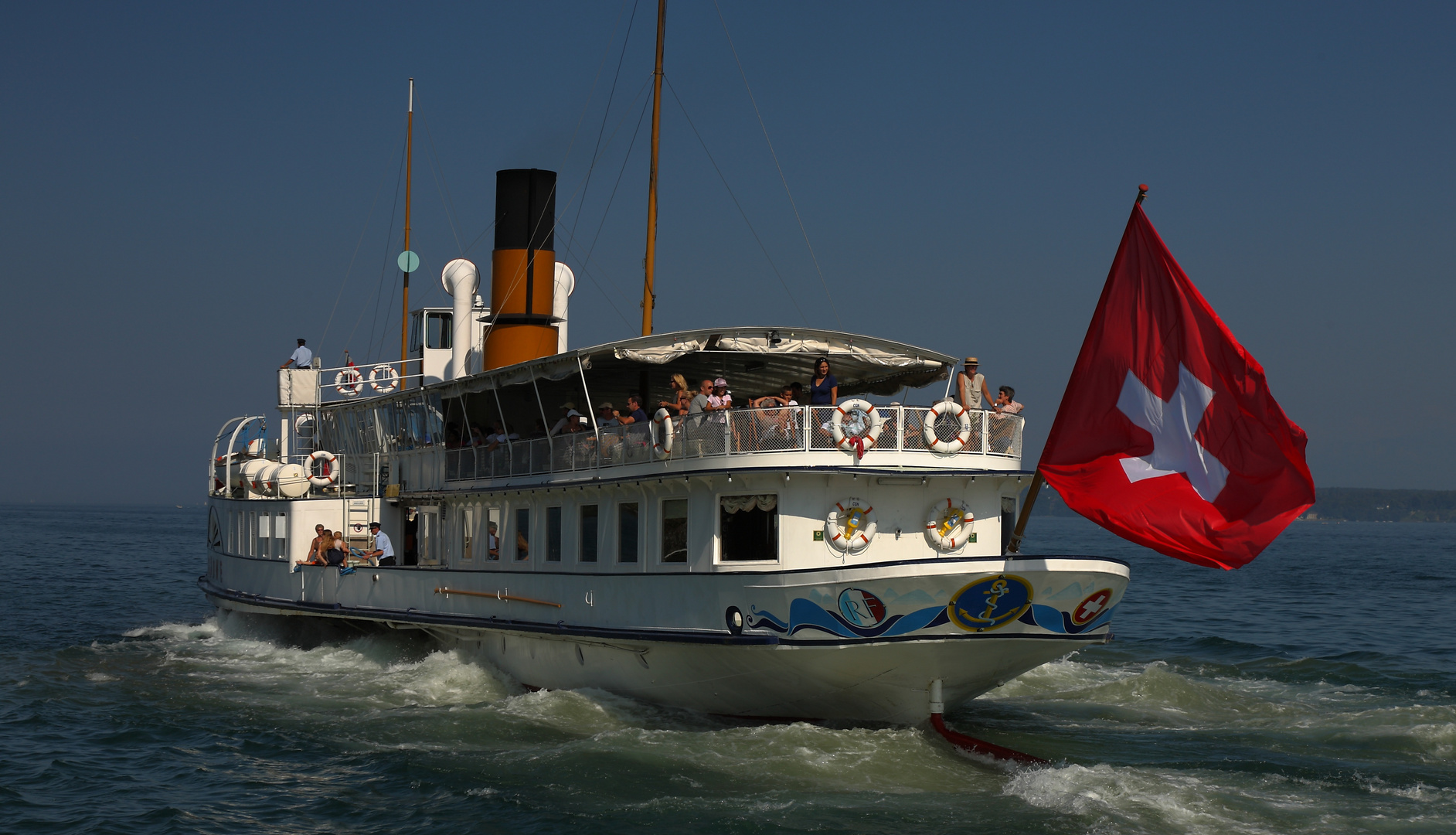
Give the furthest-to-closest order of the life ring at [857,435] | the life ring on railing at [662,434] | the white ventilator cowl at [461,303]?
the white ventilator cowl at [461,303], the life ring on railing at [662,434], the life ring at [857,435]

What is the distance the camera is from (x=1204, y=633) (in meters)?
31.0

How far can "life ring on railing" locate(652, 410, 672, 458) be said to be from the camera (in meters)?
16.3

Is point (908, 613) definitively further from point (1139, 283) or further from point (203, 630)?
point (203, 630)

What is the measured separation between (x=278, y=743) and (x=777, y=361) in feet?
30.1

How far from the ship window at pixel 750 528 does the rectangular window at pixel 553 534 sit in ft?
13.6

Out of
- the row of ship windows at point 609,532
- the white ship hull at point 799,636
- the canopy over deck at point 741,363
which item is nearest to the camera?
the white ship hull at point 799,636

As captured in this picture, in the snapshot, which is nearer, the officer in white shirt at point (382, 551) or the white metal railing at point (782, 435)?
the white metal railing at point (782, 435)

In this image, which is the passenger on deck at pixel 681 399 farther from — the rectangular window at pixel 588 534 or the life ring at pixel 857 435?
the rectangular window at pixel 588 534

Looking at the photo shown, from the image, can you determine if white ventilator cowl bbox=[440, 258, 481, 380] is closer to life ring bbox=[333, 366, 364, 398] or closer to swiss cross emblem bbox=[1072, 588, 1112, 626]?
life ring bbox=[333, 366, 364, 398]

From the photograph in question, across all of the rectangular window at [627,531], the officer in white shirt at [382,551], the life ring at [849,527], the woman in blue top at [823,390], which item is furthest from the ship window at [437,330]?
the life ring at [849,527]

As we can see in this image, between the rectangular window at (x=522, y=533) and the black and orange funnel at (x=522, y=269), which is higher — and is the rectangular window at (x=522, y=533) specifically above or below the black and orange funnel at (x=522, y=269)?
below

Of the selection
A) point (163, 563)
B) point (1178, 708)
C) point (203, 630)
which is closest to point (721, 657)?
point (1178, 708)

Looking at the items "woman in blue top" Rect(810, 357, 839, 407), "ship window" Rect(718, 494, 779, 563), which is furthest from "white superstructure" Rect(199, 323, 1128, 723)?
"woman in blue top" Rect(810, 357, 839, 407)

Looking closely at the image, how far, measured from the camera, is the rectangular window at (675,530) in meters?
16.7
